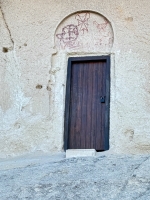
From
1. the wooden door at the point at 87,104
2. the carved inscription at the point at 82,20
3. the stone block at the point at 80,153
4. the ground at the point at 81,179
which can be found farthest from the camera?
the carved inscription at the point at 82,20

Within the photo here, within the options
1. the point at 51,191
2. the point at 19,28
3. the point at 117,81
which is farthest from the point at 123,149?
the point at 19,28

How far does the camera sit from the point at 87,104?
6621 millimetres

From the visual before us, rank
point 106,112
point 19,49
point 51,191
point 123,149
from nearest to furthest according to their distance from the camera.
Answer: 1. point 51,191
2. point 123,149
3. point 106,112
4. point 19,49

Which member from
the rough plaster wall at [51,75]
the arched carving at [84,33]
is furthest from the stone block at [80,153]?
the arched carving at [84,33]

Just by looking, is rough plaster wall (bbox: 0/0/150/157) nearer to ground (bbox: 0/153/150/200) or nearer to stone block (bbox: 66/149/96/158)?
stone block (bbox: 66/149/96/158)

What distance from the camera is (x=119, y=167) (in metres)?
4.77

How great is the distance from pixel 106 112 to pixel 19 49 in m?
1.72

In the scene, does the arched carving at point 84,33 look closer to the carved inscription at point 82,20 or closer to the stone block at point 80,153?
the carved inscription at point 82,20

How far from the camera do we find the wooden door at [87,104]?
6461 millimetres

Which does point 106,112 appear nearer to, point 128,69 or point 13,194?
point 128,69

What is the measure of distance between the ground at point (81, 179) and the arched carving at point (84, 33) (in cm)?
214

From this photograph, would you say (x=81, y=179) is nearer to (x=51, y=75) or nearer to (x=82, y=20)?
(x=51, y=75)

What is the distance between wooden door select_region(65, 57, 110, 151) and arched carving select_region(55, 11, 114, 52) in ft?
0.68

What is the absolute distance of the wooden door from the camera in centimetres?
646
